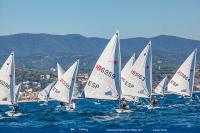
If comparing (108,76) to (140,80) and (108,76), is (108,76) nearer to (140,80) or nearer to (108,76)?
(108,76)

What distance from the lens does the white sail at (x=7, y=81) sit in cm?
9312

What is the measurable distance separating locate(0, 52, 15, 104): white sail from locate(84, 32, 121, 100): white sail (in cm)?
1738

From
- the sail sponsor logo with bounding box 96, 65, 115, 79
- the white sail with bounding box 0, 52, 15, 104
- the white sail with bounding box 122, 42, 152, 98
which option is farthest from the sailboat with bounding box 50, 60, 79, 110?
the sail sponsor logo with bounding box 96, 65, 115, 79

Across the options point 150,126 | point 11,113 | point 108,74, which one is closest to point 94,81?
point 108,74

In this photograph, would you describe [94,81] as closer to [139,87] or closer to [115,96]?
[115,96]

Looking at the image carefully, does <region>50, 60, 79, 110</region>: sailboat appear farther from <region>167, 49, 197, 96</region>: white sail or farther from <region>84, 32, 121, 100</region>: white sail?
<region>84, 32, 121, 100</region>: white sail

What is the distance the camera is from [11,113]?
98.1m

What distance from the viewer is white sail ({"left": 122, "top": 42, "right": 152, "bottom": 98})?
9550cm

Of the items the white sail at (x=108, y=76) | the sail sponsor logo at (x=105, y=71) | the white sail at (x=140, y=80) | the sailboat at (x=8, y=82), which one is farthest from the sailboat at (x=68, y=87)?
the sail sponsor logo at (x=105, y=71)

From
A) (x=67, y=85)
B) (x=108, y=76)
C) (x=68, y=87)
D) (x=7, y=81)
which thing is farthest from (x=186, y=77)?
(x=108, y=76)

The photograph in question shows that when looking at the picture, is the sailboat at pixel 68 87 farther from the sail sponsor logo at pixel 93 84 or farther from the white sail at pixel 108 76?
the white sail at pixel 108 76

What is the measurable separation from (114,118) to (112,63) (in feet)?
27.7

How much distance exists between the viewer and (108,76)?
7975 cm

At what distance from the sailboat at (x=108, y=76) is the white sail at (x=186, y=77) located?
138ft
